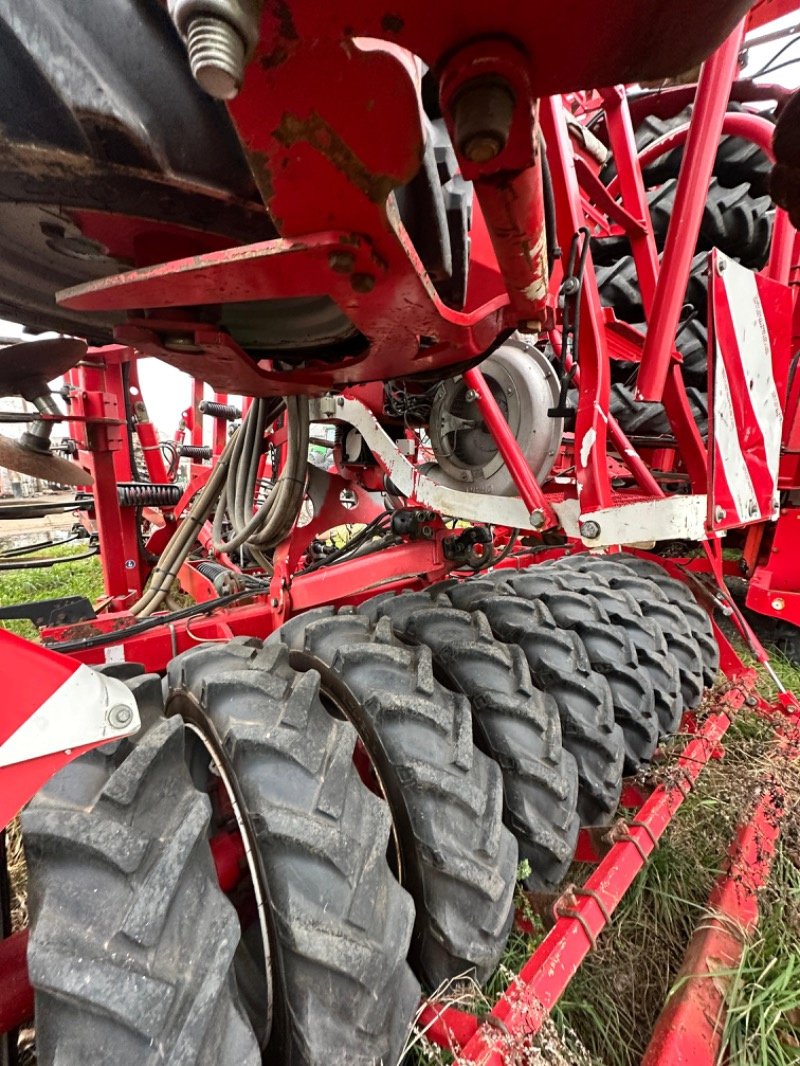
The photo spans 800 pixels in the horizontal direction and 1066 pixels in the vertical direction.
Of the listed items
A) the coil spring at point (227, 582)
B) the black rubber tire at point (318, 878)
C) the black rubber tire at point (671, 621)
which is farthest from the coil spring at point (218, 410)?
the black rubber tire at point (318, 878)

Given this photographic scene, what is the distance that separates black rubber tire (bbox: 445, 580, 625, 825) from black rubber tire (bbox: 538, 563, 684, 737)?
0.33 metres

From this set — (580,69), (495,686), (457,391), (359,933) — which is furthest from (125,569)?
(580,69)

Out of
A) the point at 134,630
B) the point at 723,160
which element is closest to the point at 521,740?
the point at 134,630

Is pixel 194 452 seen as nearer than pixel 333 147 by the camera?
No

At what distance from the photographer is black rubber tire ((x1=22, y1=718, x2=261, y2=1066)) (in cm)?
68

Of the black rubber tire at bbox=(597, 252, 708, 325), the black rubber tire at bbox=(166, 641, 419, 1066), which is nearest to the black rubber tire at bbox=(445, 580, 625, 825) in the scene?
the black rubber tire at bbox=(166, 641, 419, 1066)

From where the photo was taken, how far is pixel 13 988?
819 mm

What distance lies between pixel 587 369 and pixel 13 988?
1753mm

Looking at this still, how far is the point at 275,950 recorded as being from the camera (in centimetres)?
92

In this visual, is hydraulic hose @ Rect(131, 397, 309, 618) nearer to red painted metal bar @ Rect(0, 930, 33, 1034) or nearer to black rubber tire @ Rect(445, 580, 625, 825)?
black rubber tire @ Rect(445, 580, 625, 825)

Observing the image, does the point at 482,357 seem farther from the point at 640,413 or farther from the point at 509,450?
the point at 640,413

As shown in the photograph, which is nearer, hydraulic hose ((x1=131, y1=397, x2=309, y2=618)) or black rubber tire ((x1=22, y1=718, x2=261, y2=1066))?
black rubber tire ((x1=22, y1=718, x2=261, y2=1066))

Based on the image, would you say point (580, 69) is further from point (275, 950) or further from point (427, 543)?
point (427, 543)

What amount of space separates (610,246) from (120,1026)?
9.49 ft
